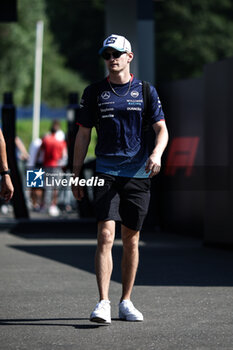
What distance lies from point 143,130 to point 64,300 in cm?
179

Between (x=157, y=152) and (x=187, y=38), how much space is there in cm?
6483

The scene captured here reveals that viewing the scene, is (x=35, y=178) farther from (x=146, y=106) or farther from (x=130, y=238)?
(x=146, y=106)

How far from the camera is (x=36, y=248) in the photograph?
12266 millimetres

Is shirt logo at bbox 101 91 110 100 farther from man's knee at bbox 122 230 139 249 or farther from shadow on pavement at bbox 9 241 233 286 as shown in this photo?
shadow on pavement at bbox 9 241 233 286

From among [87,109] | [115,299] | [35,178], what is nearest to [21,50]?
[115,299]

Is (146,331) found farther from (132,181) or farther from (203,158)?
(203,158)

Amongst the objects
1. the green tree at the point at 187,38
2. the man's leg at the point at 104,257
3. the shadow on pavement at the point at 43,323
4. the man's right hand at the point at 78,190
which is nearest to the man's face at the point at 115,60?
the man's right hand at the point at 78,190

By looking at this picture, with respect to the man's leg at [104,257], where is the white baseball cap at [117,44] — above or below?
above

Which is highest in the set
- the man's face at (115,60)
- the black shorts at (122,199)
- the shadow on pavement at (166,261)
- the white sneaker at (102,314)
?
the man's face at (115,60)

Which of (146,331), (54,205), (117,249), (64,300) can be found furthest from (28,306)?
(54,205)

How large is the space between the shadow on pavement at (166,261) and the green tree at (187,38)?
187 feet

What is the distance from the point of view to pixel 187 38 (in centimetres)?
7025

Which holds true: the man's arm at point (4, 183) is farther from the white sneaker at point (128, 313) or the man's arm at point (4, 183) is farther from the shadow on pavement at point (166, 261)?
the shadow on pavement at point (166, 261)

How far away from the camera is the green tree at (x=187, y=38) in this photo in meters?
69.2
